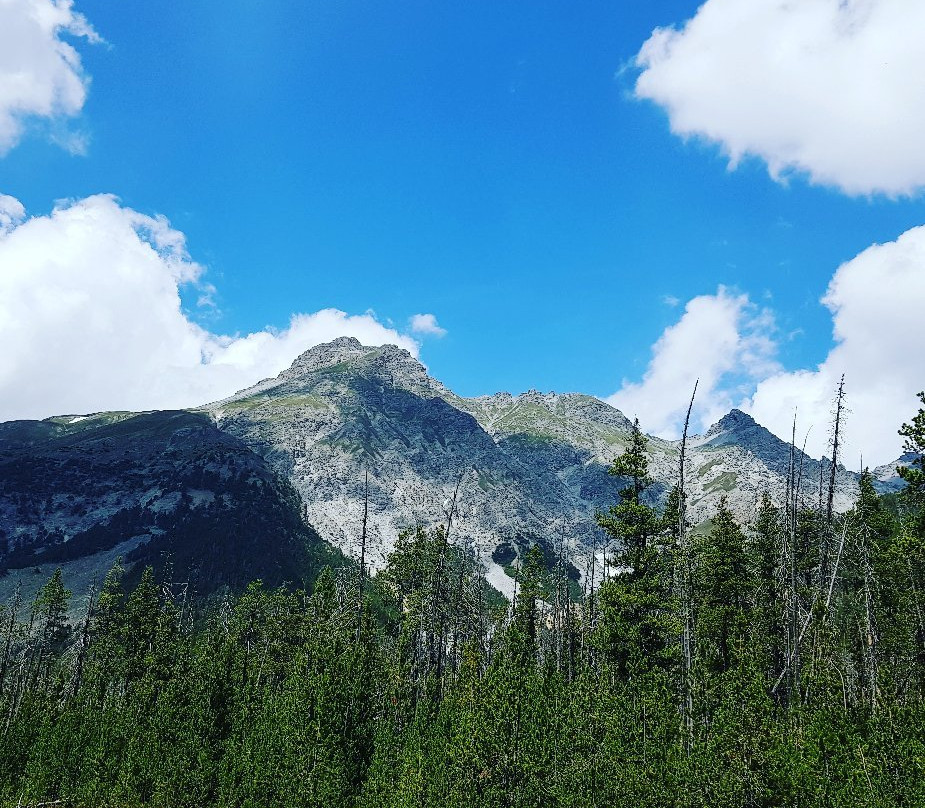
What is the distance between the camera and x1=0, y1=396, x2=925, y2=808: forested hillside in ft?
61.1

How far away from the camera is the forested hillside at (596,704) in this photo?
18.6 m

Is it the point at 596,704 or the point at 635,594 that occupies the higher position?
the point at 635,594

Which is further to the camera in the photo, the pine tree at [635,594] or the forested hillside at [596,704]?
the pine tree at [635,594]

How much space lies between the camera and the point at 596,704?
21953 mm

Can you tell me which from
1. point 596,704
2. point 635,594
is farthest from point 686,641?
point 596,704

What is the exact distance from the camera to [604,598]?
32.8 meters

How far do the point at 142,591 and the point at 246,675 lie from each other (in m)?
33.7

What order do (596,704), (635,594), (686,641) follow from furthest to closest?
(635,594)
(686,641)
(596,704)

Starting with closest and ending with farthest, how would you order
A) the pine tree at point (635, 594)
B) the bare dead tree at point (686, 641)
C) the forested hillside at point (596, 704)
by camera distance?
the forested hillside at point (596, 704), the bare dead tree at point (686, 641), the pine tree at point (635, 594)

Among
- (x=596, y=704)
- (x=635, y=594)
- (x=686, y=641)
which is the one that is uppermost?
(x=635, y=594)

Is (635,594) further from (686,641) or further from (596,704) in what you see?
(596,704)

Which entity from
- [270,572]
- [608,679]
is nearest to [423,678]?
[608,679]

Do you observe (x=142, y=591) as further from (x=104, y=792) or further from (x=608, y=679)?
(x=608, y=679)

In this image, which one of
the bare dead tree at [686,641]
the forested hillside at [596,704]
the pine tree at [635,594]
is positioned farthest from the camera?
the pine tree at [635,594]
